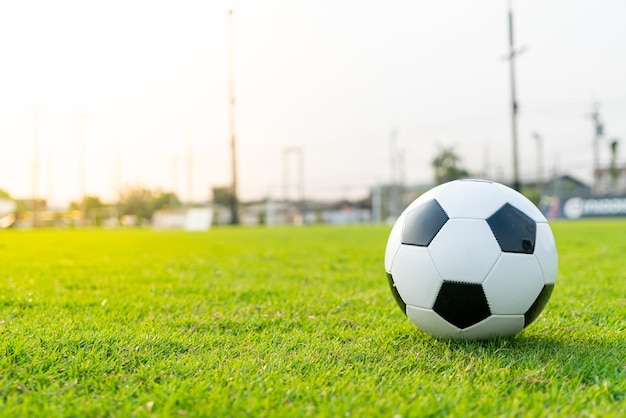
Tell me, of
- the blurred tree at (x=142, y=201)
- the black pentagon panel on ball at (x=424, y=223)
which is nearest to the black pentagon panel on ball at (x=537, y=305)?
the black pentagon panel on ball at (x=424, y=223)

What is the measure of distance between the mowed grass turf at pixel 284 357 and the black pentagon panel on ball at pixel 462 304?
150mm

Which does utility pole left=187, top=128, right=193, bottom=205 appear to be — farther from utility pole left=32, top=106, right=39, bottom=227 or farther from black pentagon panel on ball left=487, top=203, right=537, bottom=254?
black pentagon panel on ball left=487, top=203, right=537, bottom=254

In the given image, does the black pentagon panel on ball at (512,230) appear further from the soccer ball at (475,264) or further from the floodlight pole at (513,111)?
the floodlight pole at (513,111)

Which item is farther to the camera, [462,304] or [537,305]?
[537,305]

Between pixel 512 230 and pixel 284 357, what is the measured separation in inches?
50.5

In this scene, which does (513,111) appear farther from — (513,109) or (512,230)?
(512,230)

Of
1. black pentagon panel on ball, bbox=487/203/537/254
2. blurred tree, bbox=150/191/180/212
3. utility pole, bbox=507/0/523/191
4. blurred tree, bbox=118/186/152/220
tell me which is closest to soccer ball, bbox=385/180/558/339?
black pentagon panel on ball, bbox=487/203/537/254

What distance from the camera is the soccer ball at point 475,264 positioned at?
2361 millimetres

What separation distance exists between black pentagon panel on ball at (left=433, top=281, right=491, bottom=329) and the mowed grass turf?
15cm

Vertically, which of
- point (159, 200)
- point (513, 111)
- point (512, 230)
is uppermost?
point (513, 111)

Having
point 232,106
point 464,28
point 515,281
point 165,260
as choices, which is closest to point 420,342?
point 515,281

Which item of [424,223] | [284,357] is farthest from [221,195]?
[284,357]

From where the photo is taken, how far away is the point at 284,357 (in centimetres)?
225

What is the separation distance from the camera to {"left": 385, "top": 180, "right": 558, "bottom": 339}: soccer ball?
7.75 feet
